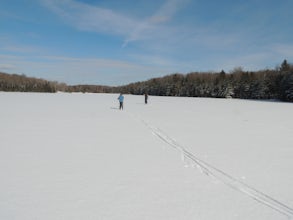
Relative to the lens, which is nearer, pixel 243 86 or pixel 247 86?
pixel 247 86

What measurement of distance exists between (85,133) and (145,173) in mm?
5313

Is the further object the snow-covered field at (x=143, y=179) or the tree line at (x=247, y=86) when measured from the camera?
the tree line at (x=247, y=86)

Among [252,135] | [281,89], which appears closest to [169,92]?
[281,89]

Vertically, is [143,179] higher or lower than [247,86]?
lower

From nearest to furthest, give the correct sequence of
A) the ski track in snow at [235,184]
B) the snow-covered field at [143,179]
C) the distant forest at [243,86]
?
the snow-covered field at [143,179], the ski track in snow at [235,184], the distant forest at [243,86]

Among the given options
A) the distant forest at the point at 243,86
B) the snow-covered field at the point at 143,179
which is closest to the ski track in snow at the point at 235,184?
the snow-covered field at the point at 143,179

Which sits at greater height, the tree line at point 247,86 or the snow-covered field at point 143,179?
the tree line at point 247,86

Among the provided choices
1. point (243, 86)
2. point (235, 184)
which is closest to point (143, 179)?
point (235, 184)

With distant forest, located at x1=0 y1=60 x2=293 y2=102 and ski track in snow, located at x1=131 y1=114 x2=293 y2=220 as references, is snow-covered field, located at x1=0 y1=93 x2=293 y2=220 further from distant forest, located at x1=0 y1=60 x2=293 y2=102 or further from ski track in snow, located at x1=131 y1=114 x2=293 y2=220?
distant forest, located at x1=0 y1=60 x2=293 y2=102

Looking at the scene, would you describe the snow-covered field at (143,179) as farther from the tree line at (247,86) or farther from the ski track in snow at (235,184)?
the tree line at (247,86)

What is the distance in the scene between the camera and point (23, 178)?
494 cm

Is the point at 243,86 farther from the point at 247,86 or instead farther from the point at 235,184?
the point at 235,184

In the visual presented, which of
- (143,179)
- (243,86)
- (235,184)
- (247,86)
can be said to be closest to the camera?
(235,184)

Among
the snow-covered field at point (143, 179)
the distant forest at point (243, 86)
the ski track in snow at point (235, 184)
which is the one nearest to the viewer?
the snow-covered field at point (143, 179)
